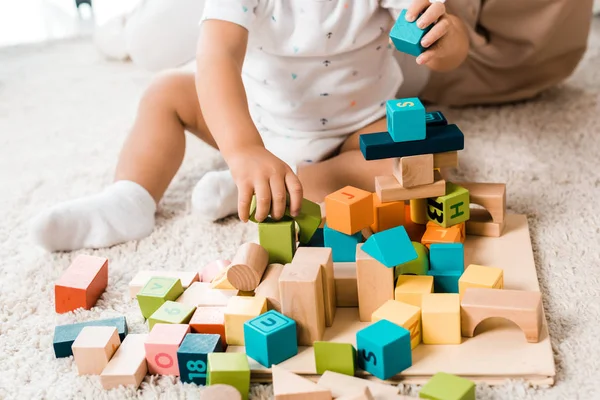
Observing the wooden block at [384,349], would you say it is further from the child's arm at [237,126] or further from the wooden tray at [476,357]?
the child's arm at [237,126]

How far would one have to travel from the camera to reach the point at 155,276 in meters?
0.87

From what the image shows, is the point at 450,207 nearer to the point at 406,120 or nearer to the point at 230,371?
the point at 406,120

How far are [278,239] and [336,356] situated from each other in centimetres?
19

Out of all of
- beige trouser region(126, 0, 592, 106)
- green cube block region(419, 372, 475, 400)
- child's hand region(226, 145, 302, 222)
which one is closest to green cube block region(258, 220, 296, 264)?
child's hand region(226, 145, 302, 222)

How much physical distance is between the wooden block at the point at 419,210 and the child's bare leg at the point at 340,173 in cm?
12

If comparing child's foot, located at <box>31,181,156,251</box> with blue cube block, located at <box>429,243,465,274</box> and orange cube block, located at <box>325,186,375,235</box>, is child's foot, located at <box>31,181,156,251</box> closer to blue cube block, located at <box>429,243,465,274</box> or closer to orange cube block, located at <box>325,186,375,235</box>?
orange cube block, located at <box>325,186,375,235</box>

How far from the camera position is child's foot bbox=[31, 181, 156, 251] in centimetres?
100

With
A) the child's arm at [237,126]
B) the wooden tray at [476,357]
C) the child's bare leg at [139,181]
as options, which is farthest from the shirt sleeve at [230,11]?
the wooden tray at [476,357]

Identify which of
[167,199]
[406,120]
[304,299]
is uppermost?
[406,120]

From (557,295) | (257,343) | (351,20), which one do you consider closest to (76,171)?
(351,20)

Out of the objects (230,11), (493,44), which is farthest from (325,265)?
(493,44)

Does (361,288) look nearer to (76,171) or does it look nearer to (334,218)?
(334,218)

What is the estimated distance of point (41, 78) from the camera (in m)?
1.75

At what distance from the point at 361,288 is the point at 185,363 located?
0.20 meters
